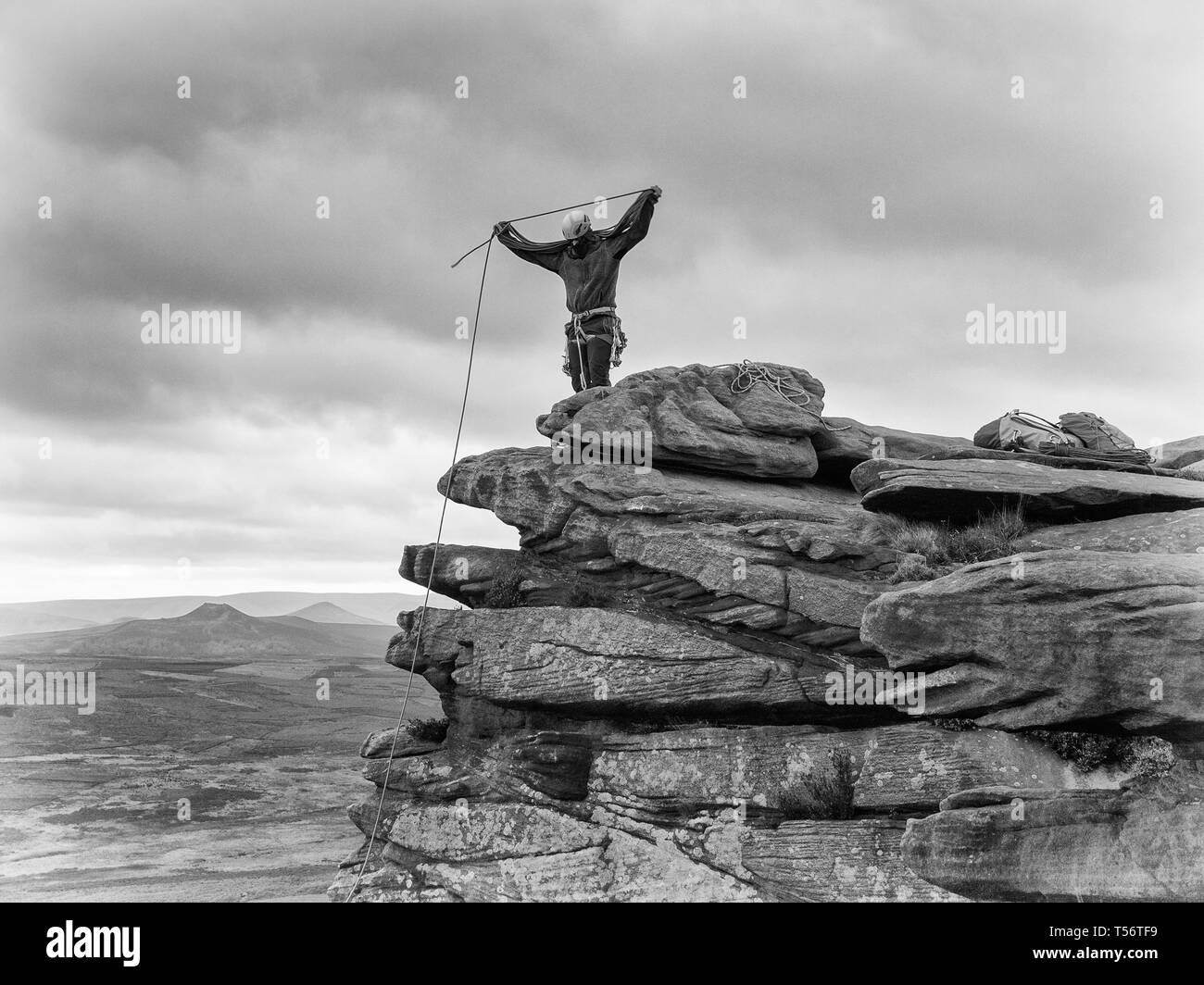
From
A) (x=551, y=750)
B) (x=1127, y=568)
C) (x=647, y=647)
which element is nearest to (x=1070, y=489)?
(x=1127, y=568)

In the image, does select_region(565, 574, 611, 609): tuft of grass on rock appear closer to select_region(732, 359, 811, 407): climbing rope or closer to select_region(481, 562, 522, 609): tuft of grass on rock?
select_region(481, 562, 522, 609): tuft of grass on rock

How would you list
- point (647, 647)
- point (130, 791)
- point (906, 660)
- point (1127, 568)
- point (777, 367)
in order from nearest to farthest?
point (1127, 568)
point (906, 660)
point (647, 647)
point (777, 367)
point (130, 791)

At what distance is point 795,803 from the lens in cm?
1650

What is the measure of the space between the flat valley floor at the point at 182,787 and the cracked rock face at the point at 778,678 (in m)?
6.87

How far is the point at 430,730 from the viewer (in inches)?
824

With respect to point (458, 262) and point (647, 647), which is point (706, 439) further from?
point (458, 262)

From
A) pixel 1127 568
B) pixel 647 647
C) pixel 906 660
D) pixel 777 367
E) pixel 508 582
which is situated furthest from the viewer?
pixel 777 367

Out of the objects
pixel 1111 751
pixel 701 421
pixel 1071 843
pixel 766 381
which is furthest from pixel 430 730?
pixel 1111 751

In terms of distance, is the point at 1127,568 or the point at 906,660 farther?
the point at 906,660

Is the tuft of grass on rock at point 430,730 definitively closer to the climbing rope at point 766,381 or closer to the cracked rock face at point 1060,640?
the cracked rock face at point 1060,640

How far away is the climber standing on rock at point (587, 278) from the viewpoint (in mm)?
22312

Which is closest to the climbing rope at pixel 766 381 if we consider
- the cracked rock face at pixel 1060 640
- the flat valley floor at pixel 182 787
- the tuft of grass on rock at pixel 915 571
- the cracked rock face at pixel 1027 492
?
the cracked rock face at pixel 1027 492

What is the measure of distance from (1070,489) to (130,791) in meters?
32.4

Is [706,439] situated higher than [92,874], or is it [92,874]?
[706,439]
